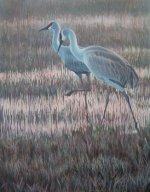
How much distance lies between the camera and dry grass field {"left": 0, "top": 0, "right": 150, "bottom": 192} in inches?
125

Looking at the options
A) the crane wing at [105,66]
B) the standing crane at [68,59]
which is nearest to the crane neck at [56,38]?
the standing crane at [68,59]

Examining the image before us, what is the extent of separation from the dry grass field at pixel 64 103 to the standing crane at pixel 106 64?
0.03 m

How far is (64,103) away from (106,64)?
0.34 meters

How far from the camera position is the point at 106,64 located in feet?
10.4

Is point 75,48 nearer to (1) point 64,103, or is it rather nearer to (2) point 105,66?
(2) point 105,66

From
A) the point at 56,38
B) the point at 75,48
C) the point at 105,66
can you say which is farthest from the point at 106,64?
the point at 56,38

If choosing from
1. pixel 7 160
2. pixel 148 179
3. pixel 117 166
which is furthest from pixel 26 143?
pixel 148 179

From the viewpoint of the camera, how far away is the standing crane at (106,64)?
3.18 meters

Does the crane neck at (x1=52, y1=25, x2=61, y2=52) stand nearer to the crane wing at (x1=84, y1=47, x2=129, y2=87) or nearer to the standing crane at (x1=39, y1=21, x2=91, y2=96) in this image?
the standing crane at (x1=39, y1=21, x2=91, y2=96)

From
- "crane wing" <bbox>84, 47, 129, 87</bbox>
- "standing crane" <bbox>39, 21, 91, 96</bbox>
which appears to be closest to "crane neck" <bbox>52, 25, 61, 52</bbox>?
"standing crane" <bbox>39, 21, 91, 96</bbox>

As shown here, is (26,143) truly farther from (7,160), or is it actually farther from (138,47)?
(138,47)

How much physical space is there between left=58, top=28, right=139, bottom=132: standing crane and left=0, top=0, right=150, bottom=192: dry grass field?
3cm

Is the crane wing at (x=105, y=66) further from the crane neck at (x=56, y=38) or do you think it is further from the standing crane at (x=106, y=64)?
the crane neck at (x=56, y=38)

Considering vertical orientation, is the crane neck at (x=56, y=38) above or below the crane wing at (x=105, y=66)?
above
